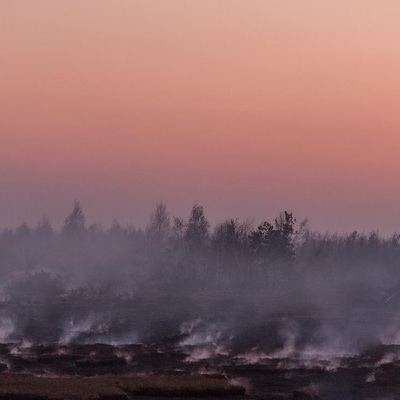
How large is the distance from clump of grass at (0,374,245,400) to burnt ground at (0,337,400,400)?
0.21 ft

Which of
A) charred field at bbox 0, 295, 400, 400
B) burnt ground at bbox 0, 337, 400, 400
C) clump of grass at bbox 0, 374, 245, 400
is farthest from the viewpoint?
burnt ground at bbox 0, 337, 400, 400

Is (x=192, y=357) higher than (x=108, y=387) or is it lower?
lower

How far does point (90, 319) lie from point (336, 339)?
30.3 meters

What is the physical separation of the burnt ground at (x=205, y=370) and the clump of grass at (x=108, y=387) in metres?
0.06

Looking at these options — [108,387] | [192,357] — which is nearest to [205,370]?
[192,357]

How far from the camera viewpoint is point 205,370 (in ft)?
226

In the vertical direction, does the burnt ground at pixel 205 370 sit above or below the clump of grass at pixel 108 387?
below

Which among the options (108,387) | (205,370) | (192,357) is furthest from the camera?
(192,357)

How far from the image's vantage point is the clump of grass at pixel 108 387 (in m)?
53.3

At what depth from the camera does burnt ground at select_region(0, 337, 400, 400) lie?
59.6m

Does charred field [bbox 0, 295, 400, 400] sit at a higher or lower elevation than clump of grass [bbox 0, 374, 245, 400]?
lower

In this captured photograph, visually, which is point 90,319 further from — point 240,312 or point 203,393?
point 203,393

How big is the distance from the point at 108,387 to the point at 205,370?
510 inches

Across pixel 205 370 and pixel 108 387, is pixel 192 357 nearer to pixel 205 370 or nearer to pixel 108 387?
pixel 205 370
